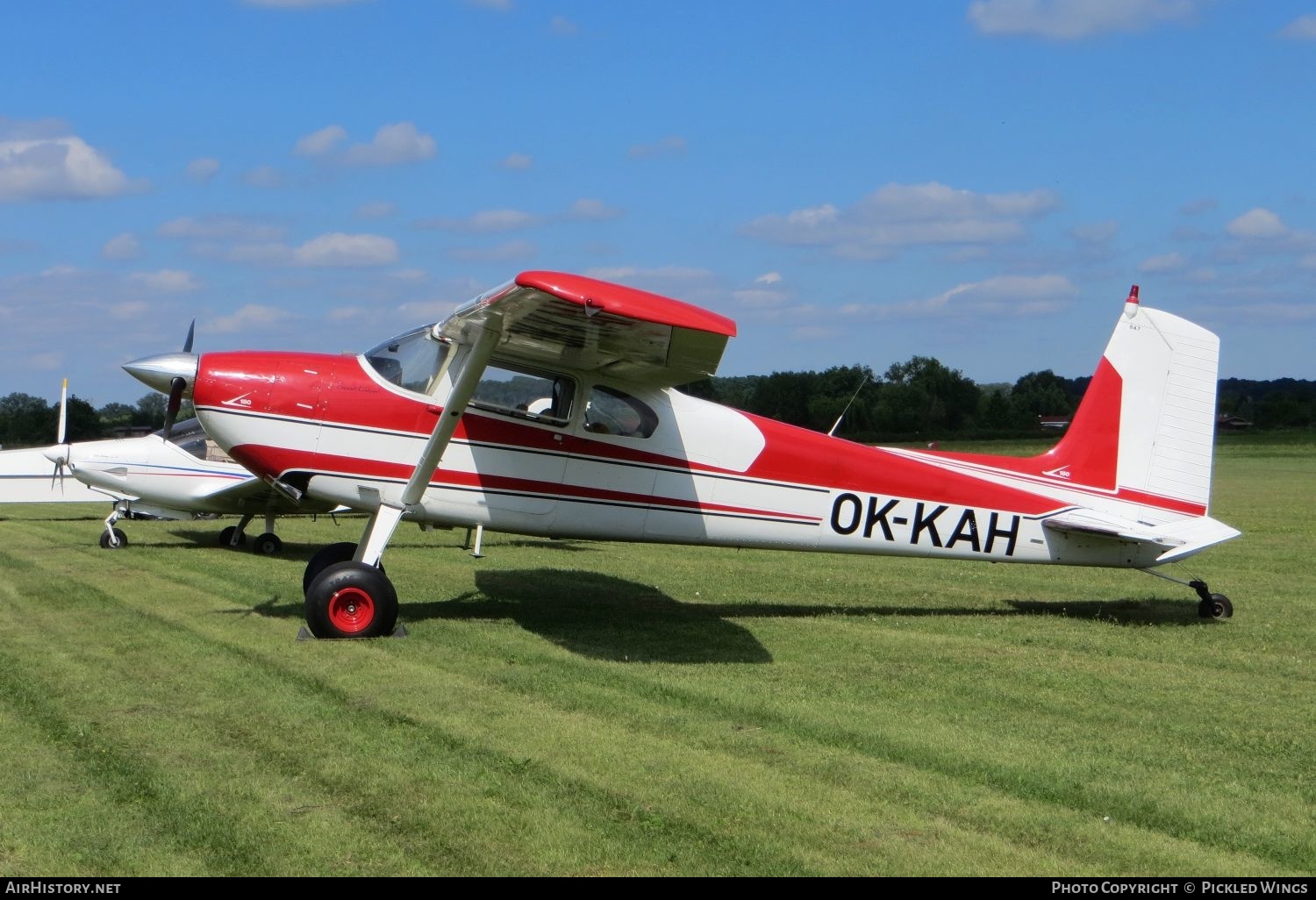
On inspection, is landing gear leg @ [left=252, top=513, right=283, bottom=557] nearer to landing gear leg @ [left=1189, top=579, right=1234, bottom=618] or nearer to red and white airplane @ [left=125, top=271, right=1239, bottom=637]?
red and white airplane @ [left=125, top=271, right=1239, bottom=637]

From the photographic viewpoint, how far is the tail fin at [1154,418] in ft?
33.7

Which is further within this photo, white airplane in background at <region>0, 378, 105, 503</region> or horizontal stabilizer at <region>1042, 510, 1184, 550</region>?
white airplane in background at <region>0, 378, 105, 503</region>

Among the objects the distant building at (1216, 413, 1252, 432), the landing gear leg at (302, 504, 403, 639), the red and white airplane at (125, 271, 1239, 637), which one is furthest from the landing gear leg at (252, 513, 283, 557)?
the distant building at (1216, 413, 1252, 432)

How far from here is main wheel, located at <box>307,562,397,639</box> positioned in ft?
28.0

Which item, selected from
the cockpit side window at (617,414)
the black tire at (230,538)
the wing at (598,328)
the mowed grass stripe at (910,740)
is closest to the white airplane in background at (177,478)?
the black tire at (230,538)

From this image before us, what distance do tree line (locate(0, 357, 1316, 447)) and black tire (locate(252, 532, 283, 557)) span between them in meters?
2.10

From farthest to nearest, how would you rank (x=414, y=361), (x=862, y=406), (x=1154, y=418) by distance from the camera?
1. (x=862, y=406)
2. (x=1154, y=418)
3. (x=414, y=361)

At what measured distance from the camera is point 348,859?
423cm

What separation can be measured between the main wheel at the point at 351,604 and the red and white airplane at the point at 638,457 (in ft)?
0.04

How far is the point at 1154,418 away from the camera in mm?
10328

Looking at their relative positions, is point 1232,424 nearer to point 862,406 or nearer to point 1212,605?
point 862,406

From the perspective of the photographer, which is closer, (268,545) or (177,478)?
(268,545)

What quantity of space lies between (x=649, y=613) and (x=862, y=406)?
27107mm

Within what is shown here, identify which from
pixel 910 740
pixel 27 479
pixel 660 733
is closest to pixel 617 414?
pixel 660 733
